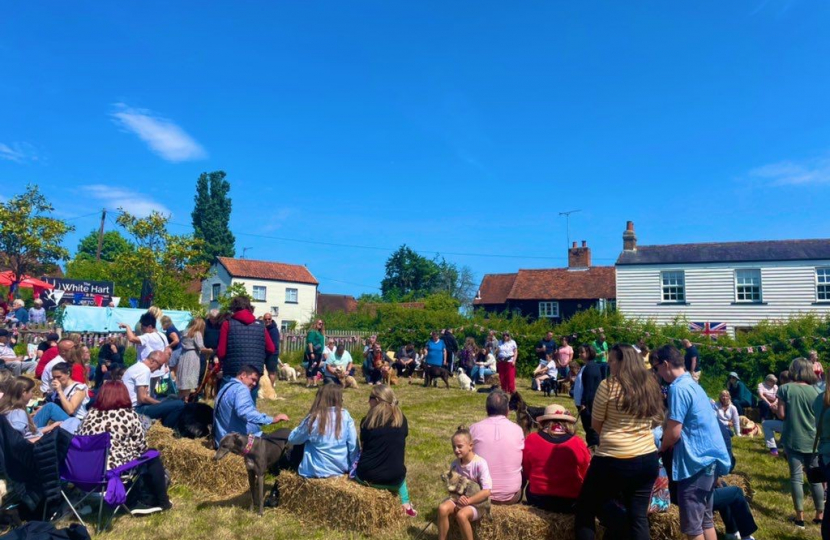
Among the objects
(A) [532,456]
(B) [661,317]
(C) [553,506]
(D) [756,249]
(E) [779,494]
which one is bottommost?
(E) [779,494]

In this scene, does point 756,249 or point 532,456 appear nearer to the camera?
point 532,456

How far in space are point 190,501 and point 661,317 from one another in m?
23.6

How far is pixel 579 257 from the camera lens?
37500 mm

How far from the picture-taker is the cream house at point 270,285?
1704 inches

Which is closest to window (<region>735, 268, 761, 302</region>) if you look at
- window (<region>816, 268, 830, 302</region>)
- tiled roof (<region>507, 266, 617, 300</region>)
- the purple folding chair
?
window (<region>816, 268, 830, 302</region>)

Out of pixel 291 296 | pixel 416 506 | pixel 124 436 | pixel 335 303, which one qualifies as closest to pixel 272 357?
pixel 124 436

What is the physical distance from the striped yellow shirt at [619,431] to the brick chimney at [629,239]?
24716 millimetres

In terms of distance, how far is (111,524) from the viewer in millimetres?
5129

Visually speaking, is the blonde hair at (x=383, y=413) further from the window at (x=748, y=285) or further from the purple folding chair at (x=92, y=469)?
the window at (x=748, y=285)

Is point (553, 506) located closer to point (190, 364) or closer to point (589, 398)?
point (589, 398)

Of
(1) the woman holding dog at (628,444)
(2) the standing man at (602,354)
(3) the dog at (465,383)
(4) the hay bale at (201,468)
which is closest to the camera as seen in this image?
(1) the woman holding dog at (628,444)

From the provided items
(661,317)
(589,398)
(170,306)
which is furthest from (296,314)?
(589,398)

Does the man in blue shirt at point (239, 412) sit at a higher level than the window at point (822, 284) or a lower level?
lower

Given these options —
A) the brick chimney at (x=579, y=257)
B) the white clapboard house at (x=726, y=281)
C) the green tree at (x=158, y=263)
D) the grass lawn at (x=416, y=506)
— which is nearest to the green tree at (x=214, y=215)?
the green tree at (x=158, y=263)
